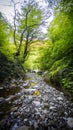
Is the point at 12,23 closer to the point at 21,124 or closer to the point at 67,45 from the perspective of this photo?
the point at 67,45

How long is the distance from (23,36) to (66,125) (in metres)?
12.7

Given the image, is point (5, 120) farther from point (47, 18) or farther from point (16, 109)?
point (47, 18)

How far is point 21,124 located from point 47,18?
12872mm

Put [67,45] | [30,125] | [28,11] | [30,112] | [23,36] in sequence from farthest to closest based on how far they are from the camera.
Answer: [23,36] < [28,11] < [67,45] < [30,112] < [30,125]

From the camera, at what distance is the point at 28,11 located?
12469mm

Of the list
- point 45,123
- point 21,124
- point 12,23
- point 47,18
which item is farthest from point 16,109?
point 47,18

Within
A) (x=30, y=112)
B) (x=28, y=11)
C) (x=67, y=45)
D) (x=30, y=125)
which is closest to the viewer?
(x=30, y=125)

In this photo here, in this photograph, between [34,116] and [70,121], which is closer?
[70,121]

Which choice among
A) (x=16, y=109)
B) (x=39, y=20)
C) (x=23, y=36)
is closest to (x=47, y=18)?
(x=39, y=20)

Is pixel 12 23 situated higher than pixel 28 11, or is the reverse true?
pixel 28 11

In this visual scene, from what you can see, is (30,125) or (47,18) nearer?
(30,125)

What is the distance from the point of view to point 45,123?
7.72 feet

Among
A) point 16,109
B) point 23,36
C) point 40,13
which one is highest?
point 40,13

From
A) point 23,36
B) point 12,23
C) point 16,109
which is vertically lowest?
point 16,109
